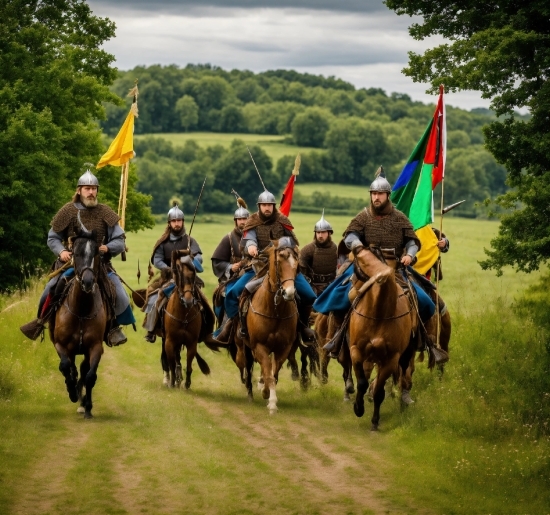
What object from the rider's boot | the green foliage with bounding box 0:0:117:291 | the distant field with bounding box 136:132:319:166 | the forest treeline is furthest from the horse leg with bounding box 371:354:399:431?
the distant field with bounding box 136:132:319:166

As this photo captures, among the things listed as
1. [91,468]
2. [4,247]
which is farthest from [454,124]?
[91,468]

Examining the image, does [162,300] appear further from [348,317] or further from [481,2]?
[481,2]

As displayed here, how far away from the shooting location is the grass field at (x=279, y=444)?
35.4ft

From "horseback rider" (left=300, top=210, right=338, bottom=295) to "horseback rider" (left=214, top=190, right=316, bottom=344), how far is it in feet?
7.07

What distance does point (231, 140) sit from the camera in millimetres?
121688

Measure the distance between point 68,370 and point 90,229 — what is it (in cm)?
205

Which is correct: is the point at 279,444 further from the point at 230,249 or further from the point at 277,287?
the point at 230,249

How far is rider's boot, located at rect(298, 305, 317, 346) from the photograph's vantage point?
16.7 meters

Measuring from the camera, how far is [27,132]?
98.4 ft

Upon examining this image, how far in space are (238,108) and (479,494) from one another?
4969 inches

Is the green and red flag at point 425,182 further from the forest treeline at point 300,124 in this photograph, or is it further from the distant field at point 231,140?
the distant field at point 231,140

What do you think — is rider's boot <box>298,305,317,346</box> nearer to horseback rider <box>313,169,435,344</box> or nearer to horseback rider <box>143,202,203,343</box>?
horseback rider <box>313,169,435,344</box>

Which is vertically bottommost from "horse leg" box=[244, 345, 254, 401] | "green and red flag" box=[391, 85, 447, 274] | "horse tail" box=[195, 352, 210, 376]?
"horse tail" box=[195, 352, 210, 376]

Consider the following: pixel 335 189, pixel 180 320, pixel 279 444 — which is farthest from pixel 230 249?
pixel 335 189
